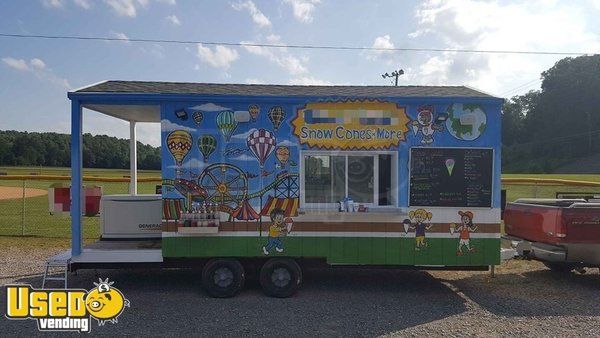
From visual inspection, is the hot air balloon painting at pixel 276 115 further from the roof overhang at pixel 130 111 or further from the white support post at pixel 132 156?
the white support post at pixel 132 156

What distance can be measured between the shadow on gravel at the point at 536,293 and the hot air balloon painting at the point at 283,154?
3.44 m

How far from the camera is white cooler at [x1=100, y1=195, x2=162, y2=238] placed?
725 cm

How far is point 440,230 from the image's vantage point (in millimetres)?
6242

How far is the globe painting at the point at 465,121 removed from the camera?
622 centimetres

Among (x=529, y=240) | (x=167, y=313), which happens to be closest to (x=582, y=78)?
(x=529, y=240)

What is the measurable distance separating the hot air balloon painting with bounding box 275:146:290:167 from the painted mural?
1cm

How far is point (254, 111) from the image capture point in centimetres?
618

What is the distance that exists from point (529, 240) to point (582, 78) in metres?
83.1

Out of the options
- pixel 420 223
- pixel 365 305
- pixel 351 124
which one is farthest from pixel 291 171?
pixel 365 305

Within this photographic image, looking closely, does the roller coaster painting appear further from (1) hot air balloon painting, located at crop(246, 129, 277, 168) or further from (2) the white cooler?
(2) the white cooler

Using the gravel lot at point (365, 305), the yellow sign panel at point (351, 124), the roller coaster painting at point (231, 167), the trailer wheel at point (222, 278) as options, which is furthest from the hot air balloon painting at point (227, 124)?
the gravel lot at point (365, 305)

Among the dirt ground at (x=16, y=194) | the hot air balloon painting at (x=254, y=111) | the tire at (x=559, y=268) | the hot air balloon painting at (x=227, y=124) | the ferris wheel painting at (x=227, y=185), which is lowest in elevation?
the dirt ground at (x=16, y=194)

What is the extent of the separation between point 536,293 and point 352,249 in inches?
119

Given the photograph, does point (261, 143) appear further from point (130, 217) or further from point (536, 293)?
point (536, 293)
